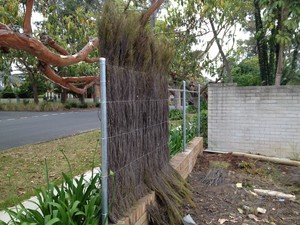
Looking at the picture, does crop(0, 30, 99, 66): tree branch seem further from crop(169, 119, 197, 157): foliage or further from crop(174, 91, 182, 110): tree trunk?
crop(174, 91, 182, 110): tree trunk

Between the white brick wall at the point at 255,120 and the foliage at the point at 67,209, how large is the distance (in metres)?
5.29

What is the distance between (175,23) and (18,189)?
218 inches

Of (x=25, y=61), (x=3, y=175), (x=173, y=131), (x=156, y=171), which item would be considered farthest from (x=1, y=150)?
(x=156, y=171)

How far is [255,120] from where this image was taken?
6965 mm

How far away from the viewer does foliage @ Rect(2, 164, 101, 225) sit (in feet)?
7.13

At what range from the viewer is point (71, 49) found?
19.5 ft

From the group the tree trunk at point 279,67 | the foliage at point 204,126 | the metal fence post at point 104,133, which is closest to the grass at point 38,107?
the foliage at point 204,126

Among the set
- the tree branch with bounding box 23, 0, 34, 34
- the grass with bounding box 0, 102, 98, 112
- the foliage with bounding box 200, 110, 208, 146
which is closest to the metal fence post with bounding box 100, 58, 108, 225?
the tree branch with bounding box 23, 0, 34, 34

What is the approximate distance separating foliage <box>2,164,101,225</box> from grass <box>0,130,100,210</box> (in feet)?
2.44

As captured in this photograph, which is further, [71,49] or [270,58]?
[270,58]

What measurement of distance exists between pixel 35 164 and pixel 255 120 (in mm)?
5333

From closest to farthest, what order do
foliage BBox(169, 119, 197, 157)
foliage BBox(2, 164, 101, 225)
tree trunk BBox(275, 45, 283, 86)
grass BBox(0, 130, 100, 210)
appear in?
foliage BBox(2, 164, 101, 225), grass BBox(0, 130, 100, 210), foliage BBox(169, 119, 197, 157), tree trunk BBox(275, 45, 283, 86)

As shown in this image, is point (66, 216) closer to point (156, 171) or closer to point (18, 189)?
point (156, 171)

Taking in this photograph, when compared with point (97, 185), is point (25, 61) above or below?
above
